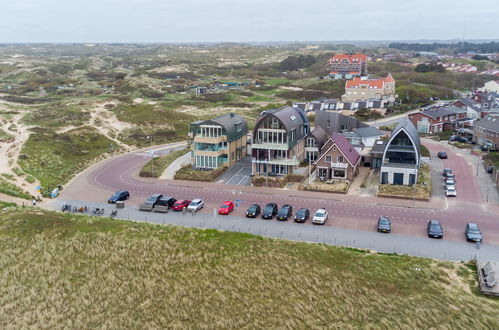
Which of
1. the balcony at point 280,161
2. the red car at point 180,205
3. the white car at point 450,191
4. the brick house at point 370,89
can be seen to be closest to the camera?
the red car at point 180,205

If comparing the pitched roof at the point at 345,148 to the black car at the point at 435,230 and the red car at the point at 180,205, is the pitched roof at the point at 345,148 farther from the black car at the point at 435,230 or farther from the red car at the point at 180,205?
the red car at the point at 180,205

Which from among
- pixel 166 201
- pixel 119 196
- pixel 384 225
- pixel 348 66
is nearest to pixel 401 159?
pixel 384 225

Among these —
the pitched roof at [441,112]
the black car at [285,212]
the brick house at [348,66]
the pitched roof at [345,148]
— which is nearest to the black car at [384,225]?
the black car at [285,212]

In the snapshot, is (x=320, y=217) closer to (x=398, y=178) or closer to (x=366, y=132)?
(x=398, y=178)

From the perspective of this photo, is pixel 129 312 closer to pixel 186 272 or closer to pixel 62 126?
pixel 186 272

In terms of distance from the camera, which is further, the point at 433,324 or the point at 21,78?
the point at 21,78

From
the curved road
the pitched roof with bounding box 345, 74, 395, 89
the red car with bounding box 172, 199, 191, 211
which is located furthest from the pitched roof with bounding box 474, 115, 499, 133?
the red car with bounding box 172, 199, 191, 211

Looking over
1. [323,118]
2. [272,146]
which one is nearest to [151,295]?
[272,146]
